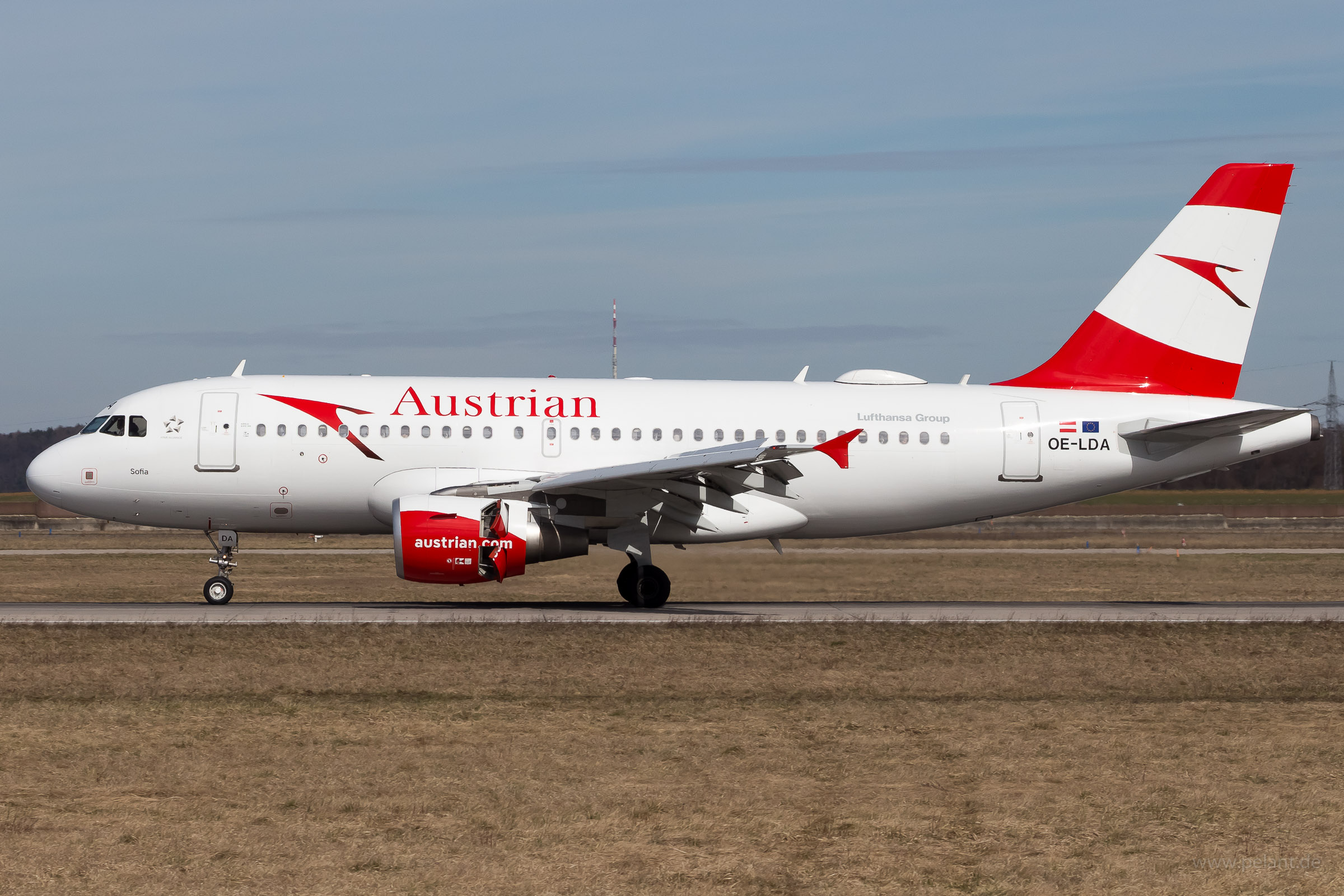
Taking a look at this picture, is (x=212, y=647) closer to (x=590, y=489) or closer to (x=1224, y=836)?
(x=590, y=489)

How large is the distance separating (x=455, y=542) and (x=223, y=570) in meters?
5.60

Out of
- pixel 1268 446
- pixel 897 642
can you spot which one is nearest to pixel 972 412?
pixel 1268 446

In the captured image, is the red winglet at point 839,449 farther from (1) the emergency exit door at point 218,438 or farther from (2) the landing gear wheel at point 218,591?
(2) the landing gear wheel at point 218,591

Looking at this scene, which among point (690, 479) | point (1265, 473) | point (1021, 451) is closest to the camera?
point (690, 479)

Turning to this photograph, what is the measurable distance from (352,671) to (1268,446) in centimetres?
1868

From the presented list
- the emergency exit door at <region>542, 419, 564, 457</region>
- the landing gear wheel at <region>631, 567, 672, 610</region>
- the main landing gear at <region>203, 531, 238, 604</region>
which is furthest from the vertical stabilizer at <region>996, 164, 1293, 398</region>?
the main landing gear at <region>203, 531, 238, 604</region>

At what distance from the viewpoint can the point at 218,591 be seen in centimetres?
2477

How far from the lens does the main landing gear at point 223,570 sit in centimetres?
2469

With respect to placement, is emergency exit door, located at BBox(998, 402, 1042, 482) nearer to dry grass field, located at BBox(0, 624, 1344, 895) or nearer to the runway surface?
the runway surface

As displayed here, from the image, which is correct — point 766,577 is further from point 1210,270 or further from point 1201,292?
point 1210,270

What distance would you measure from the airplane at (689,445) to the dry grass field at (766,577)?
2.84 ft

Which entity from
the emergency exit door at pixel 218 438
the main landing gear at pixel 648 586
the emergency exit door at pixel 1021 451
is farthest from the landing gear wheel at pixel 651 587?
the emergency exit door at pixel 218 438

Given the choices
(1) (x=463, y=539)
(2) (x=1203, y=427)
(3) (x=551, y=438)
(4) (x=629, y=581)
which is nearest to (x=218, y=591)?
(1) (x=463, y=539)

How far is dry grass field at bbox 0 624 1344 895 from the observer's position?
28.3 ft
